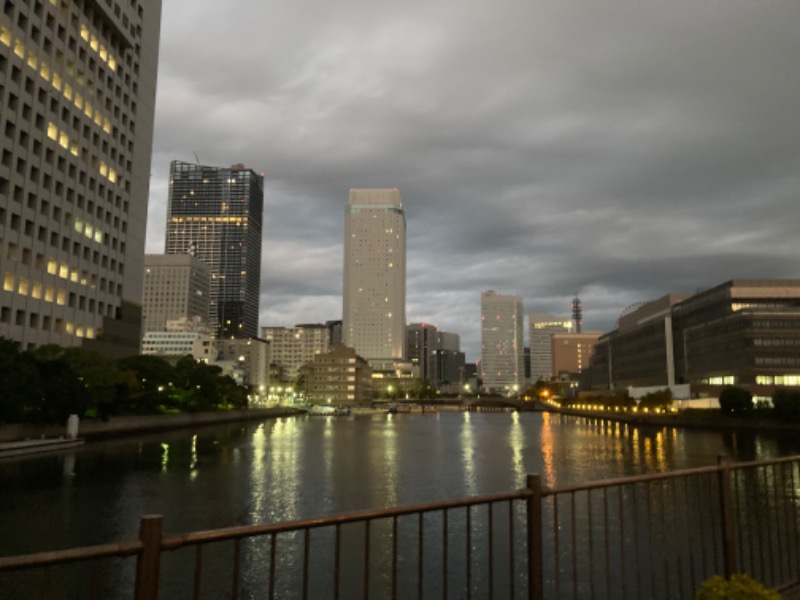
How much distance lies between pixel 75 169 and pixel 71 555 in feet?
305

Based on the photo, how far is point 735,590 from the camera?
19.5 ft

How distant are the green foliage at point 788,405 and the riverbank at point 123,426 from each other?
84.8 m

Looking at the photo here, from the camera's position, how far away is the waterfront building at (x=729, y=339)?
114 meters

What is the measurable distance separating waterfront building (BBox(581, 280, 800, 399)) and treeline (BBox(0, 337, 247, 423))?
9815 cm

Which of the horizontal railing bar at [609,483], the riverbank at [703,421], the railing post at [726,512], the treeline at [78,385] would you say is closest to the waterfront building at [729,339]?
the riverbank at [703,421]

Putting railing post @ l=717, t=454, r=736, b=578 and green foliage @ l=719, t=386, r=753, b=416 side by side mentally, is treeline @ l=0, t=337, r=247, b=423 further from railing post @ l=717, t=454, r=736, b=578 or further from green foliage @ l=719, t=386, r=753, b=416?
green foliage @ l=719, t=386, r=753, b=416

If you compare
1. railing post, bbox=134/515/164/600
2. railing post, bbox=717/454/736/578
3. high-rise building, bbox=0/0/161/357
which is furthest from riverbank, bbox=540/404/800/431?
railing post, bbox=134/515/164/600

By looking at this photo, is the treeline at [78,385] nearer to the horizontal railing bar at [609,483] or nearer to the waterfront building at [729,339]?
the horizontal railing bar at [609,483]

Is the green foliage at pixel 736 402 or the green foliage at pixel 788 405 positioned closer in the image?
the green foliage at pixel 788 405

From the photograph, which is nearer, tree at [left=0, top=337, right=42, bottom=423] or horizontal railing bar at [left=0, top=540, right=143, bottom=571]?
horizontal railing bar at [left=0, top=540, right=143, bottom=571]

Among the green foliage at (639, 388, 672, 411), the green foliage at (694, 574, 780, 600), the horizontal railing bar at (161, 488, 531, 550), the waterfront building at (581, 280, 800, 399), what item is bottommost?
the green foliage at (639, 388, 672, 411)

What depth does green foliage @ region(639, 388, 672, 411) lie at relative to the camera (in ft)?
419

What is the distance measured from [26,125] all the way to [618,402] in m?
133

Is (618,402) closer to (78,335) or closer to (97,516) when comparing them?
(78,335)
